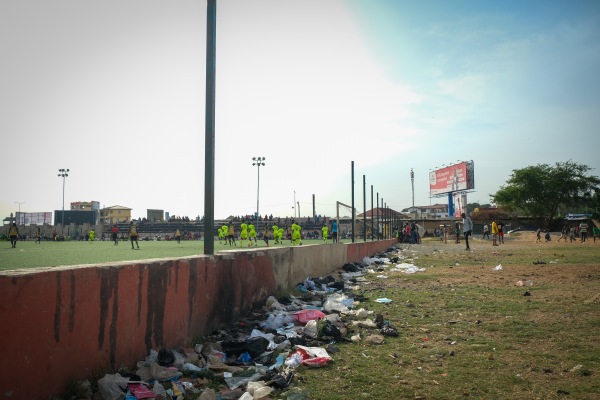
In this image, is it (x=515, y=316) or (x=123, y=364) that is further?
(x=515, y=316)

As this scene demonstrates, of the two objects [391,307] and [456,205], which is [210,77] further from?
[456,205]

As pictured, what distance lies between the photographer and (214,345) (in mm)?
4344

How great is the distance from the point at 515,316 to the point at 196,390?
4.46 meters

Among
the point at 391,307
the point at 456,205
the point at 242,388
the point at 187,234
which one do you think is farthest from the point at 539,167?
the point at 242,388

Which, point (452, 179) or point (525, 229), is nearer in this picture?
point (525, 229)

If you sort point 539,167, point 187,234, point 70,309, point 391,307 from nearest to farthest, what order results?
1. point 70,309
2. point 391,307
3. point 187,234
4. point 539,167

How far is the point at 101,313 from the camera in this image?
124 inches

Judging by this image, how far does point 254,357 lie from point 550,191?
213 feet

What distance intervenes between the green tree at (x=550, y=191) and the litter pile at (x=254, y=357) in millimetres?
61658

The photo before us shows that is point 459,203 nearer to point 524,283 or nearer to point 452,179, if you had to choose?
point 452,179

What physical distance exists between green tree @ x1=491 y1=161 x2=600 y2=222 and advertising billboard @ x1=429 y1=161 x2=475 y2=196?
5340 mm

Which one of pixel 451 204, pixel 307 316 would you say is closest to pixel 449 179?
pixel 451 204

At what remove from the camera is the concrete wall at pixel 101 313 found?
2.48m

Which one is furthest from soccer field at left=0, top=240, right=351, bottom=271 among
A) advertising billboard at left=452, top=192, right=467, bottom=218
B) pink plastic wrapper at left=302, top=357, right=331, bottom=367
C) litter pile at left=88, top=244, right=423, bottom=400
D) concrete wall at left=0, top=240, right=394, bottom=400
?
advertising billboard at left=452, top=192, right=467, bottom=218
